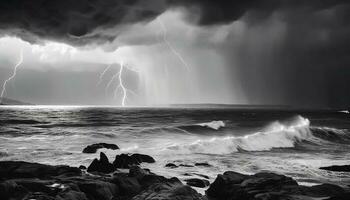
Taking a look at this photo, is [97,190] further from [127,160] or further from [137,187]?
[127,160]

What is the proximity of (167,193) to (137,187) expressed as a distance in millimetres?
2544

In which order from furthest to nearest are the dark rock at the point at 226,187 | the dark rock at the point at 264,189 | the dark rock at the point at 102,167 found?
the dark rock at the point at 102,167
the dark rock at the point at 226,187
the dark rock at the point at 264,189

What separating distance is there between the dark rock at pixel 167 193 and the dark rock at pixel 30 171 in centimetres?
469

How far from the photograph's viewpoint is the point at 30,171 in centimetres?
1236

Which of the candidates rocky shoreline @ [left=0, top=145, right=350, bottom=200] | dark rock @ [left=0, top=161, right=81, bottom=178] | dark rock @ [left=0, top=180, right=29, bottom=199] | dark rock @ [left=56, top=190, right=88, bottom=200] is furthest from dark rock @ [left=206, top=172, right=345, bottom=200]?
dark rock @ [left=0, top=180, right=29, bottom=199]

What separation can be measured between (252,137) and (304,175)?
16.6 m

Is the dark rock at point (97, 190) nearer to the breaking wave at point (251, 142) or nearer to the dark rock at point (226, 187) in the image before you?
the dark rock at point (226, 187)

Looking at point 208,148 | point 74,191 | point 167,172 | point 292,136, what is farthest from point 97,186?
point 292,136

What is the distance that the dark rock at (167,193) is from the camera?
874 centimetres

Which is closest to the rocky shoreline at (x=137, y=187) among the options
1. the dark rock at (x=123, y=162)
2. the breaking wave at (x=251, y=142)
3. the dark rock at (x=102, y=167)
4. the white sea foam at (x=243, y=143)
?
the dark rock at (x=102, y=167)

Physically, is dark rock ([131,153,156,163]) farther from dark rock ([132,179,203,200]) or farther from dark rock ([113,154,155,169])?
dark rock ([132,179,203,200])

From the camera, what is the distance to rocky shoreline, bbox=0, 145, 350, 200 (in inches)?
358

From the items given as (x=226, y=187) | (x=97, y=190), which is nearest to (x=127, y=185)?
(x=97, y=190)

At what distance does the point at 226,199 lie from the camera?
1032cm
